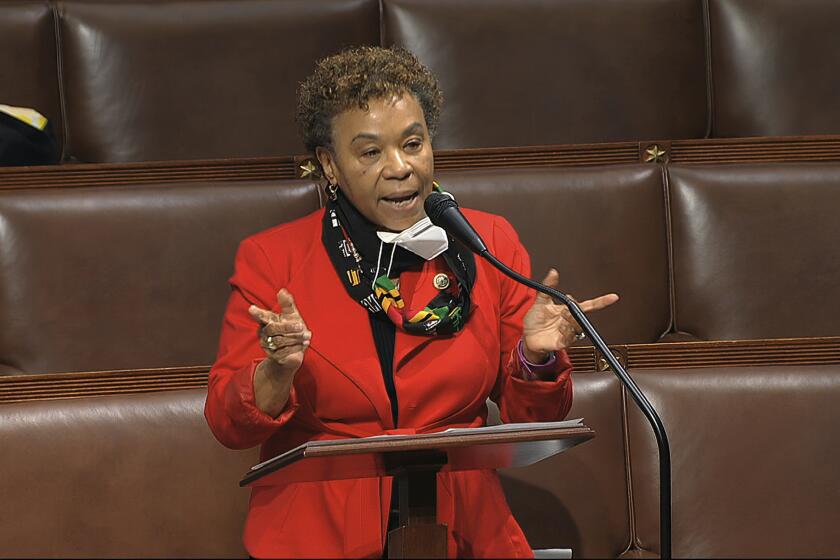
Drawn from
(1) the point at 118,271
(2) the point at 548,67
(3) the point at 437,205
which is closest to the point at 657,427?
(3) the point at 437,205

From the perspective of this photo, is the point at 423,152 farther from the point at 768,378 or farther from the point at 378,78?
the point at 768,378

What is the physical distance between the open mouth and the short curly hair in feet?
0.21

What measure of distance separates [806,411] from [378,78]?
40cm

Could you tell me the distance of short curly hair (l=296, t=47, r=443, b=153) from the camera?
81 centimetres

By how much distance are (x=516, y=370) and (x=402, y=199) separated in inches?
5.7

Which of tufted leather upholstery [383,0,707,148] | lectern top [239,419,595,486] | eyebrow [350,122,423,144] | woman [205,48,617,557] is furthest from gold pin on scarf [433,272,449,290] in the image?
tufted leather upholstery [383,0,707,148]

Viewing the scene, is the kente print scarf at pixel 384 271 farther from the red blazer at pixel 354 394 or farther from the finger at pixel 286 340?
the finger at pixel 286 340

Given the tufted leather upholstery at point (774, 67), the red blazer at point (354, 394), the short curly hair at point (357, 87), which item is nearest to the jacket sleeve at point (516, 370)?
the red blazer at point (354, 394)

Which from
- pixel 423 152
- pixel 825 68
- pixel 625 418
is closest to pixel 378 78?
pixel 423 152

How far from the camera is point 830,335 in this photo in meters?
1.00

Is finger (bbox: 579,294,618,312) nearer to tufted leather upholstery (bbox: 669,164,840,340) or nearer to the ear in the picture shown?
the ear

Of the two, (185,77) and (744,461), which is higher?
(185,77)

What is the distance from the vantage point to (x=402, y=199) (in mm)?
809

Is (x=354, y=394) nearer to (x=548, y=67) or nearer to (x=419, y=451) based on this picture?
(x=419, y=451)
